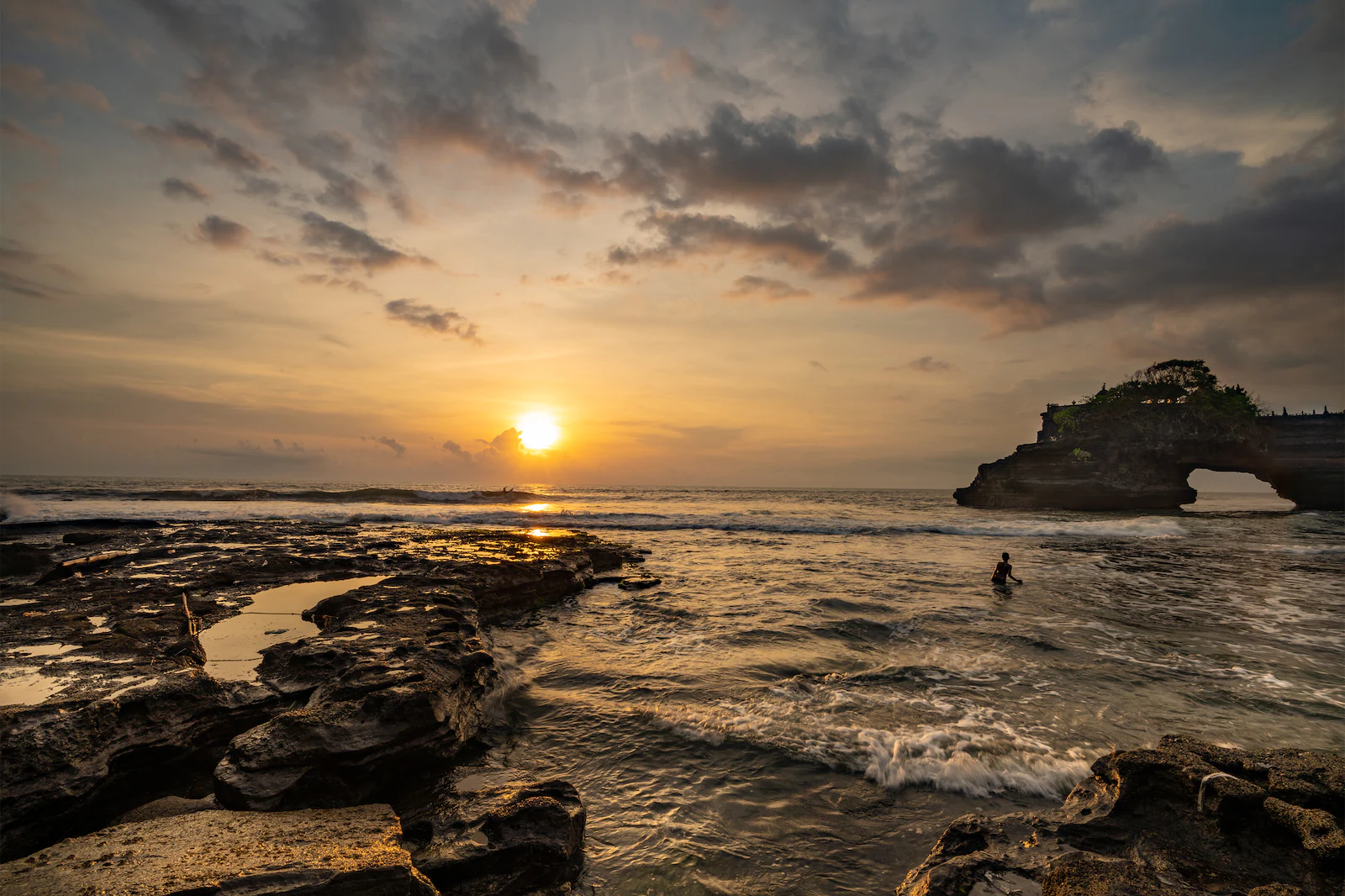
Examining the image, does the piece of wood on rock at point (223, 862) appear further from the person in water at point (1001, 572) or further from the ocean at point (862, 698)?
the person in water at point (1001, 572)

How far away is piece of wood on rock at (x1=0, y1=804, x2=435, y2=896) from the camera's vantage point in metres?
2.99

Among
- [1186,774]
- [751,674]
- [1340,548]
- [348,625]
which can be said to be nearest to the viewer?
[1186,774]

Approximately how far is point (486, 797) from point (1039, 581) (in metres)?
20.8

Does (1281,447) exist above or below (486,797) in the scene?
above

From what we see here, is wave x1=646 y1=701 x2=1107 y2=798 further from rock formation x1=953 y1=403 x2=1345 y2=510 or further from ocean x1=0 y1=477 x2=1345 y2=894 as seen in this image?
rock formation x1=953 y1=403 x2=1345 y2=510

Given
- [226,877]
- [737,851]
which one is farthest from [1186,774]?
[226,877]

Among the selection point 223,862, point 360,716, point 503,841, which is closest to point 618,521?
point 360,716

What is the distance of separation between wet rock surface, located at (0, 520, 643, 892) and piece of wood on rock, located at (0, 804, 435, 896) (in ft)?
2.22

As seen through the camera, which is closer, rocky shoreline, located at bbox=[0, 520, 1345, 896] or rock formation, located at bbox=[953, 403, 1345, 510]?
rocky shoreline, located at bbox=[0, 520, 1345, 896]

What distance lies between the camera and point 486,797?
4.75 metres

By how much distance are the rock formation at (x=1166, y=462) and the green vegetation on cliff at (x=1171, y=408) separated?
211mm

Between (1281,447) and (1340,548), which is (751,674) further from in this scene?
(1281,447)

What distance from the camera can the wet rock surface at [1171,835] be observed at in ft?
11.2

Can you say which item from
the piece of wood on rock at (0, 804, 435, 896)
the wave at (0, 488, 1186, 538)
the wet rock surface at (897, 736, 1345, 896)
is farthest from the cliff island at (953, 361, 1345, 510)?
the piece of wood on rock at (0, 804, 435, 896)
